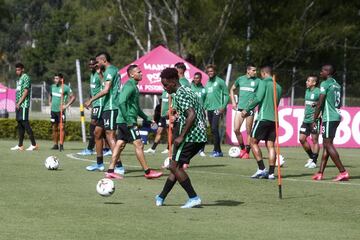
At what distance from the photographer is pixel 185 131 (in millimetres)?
12047

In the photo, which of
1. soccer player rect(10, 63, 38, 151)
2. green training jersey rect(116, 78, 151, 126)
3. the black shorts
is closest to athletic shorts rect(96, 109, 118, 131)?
green training jersey rect(116, 78, 151, 126)

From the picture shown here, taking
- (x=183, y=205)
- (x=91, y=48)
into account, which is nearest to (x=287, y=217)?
(x=183, y=205)

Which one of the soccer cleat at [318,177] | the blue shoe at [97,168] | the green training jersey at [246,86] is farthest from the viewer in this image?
the green training jersey at [246,86]

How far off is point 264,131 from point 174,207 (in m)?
4.81

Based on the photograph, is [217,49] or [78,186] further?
[217,49]

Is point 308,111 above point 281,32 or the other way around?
the other way around

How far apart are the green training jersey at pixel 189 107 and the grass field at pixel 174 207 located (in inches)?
37.4

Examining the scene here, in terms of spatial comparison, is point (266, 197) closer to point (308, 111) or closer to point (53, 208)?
point (53, 208)

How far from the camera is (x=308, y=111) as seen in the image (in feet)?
69.8

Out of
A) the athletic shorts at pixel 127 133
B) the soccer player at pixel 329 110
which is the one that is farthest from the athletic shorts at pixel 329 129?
the athletic shorts at pixel 127 133

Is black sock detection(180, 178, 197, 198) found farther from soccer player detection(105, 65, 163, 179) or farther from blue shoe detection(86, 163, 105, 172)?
blue shoe detection(86, 163, 105, 172)

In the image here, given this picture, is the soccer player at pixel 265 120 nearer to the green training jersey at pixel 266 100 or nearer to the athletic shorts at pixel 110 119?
the green training jersey at pixel 266 100

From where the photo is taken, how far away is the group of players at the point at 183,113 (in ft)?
40.1

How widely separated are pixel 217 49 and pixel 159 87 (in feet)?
34.2
